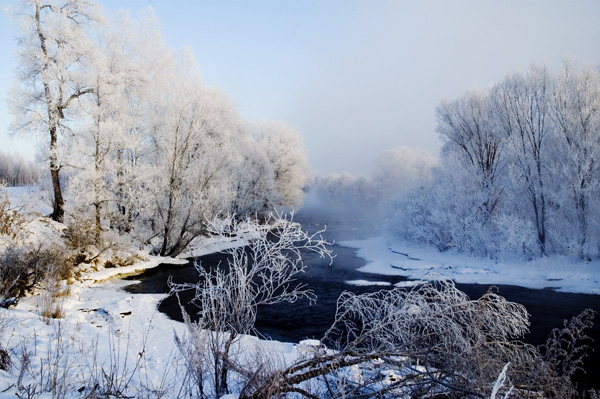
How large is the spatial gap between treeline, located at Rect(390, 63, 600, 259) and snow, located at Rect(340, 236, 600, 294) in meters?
0.88

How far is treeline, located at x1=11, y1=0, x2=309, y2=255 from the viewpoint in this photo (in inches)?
570

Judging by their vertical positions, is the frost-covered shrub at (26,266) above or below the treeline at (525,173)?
below

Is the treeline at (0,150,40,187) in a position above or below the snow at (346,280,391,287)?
above

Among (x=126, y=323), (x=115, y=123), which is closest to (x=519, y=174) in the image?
(x=126, y=323)

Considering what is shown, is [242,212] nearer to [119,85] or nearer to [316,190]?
[119,85]

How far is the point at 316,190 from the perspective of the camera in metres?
91.5

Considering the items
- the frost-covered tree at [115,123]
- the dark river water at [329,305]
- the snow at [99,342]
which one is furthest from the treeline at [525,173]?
the frost-covered tree at [115,123]

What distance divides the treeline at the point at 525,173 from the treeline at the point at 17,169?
55.7 m

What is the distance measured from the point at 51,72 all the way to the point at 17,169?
6026cm

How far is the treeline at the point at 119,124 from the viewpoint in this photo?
14.5 meters

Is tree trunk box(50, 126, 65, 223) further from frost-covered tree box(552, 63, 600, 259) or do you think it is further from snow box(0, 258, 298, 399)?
frost-covered tree box(552, 63, 600, 259)

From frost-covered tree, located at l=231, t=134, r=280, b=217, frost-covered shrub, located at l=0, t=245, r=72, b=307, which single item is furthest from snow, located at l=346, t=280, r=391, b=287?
frost-covered tree, located at l=231, t=134, r=280, b=217

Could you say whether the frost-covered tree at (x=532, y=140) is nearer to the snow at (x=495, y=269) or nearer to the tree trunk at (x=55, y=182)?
the snow at (x=495, y=269)

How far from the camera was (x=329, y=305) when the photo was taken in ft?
35.2
